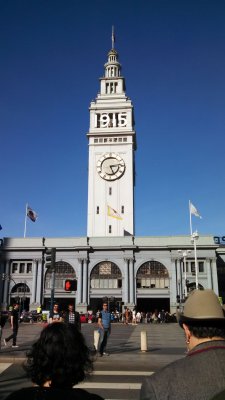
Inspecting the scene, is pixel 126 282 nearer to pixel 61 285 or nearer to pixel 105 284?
pixel 105 284

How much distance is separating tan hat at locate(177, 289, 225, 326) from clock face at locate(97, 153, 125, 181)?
7277 cm

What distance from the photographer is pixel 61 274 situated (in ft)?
215

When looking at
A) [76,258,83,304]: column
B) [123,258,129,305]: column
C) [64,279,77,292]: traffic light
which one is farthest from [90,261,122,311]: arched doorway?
[64,279,77,292]: traffic light

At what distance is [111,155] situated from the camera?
77312 mm

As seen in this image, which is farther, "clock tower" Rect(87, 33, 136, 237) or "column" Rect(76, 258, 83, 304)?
"clock tower" Rect(87, 33, 136, 237)

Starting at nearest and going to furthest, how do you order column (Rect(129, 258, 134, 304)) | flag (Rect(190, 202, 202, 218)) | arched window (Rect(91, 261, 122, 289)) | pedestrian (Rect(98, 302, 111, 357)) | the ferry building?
pedestrian (Rect(98, 302, 111, 357)) < flag (Rect(190, 202, 202, 218)) < column (Rect(129, 258, 134, 304)) < the ferry building < arched window (Rect(91, 261, 122, 289))

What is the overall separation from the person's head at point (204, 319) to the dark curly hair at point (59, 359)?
0.82 m

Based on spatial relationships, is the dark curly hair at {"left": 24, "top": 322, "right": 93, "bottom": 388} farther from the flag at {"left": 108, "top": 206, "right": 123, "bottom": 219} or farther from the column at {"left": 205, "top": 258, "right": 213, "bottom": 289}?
the flag at {"left": 108, "top": 206, "right": 123, "bottom": 219}

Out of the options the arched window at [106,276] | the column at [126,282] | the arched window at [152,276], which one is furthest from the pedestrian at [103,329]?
the arched window at [106,276]

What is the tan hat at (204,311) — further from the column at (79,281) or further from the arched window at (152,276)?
the arched window at (152,276)

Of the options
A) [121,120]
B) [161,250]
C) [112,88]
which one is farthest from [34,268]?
[112,88]

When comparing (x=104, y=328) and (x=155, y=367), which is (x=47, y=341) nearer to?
(x=155, y=367)

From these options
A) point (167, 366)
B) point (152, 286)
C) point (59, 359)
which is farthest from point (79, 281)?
point (167, 366)

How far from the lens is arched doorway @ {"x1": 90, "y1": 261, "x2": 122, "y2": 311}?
63.1 metres
